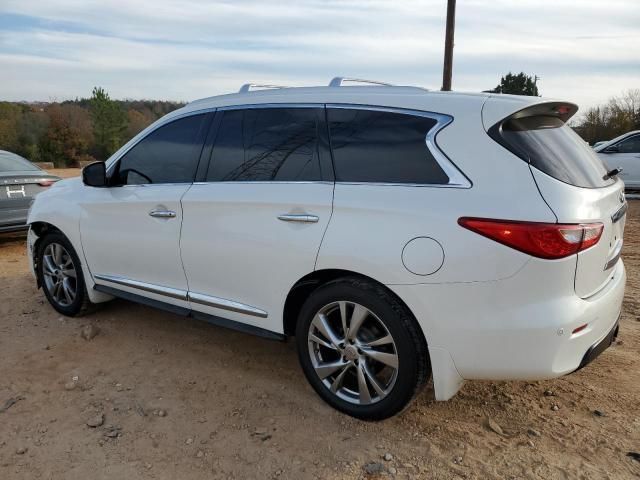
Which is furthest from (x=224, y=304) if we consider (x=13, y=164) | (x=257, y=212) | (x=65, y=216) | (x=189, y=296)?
(x=13, y=164)

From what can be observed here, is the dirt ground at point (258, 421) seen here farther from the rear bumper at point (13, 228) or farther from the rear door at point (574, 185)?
the rear bumper at point (13, 228)

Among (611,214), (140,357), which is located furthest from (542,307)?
(140,357)

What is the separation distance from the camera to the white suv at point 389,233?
8.06ft

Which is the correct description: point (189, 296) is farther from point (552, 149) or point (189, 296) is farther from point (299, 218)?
point (552, 149)

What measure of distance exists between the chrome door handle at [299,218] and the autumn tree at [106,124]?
2081 inches

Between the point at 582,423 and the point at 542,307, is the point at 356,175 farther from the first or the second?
the point at 582,423

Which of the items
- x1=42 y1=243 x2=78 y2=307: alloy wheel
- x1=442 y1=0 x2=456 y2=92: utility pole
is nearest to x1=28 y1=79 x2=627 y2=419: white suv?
x1=42 y1=243 x2=78 y2=307: alloy wheel

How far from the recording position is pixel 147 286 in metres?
3.89

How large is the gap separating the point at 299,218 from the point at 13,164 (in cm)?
656

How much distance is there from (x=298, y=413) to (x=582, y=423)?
158 centimetres

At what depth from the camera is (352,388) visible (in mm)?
3107

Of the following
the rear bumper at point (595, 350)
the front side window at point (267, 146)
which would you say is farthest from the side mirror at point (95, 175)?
the rear bumper at point (595, 350)

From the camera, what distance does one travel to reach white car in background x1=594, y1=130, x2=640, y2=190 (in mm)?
12445

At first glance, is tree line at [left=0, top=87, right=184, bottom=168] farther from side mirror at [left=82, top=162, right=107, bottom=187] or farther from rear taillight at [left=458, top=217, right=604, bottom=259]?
rear taillight at [left=458, top=217, right=604, bottom=259]
